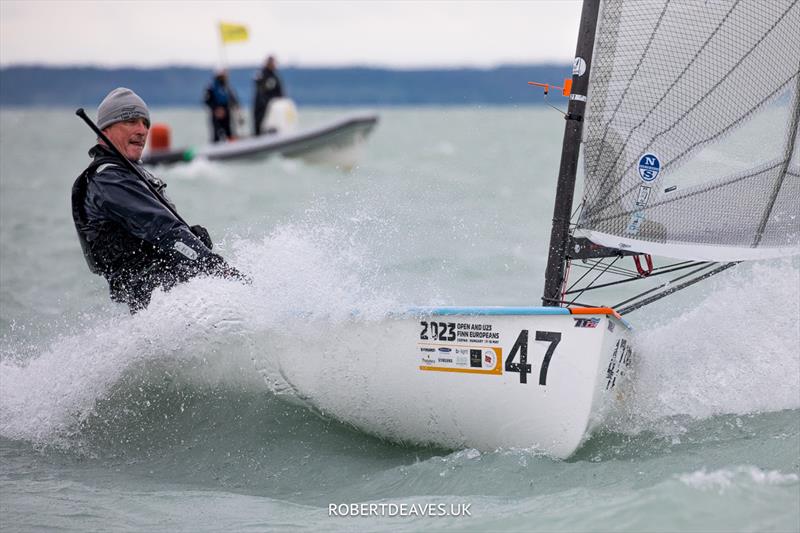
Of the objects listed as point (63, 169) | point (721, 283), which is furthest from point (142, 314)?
point (63, 169)

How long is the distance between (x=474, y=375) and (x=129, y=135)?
72.8 inches

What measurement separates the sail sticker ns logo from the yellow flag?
13.5 meters

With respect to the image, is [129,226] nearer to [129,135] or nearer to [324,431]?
[129,135]

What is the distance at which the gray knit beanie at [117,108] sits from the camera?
405 cm

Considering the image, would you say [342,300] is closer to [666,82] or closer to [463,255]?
[666,82]

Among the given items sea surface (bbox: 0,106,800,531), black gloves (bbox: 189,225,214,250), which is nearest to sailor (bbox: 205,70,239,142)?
sea surface (bbox: 0,106,800,531)

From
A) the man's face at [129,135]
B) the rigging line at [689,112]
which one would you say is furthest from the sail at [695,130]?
the man's face at [129,135]

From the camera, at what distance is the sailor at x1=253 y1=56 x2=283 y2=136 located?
51.2 feet

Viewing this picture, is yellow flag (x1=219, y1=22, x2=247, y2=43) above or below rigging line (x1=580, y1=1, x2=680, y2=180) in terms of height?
above

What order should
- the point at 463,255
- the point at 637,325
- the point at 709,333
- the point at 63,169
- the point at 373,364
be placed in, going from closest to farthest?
the point at 373,364
the point at 709,333
the point at 637,325
the point at 463,255
the point at 63,169

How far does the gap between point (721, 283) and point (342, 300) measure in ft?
9.76

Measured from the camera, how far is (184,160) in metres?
15.6

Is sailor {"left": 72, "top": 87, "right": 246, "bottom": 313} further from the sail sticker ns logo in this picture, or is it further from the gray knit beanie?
the sail sticker ns logo

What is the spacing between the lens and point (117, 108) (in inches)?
159
